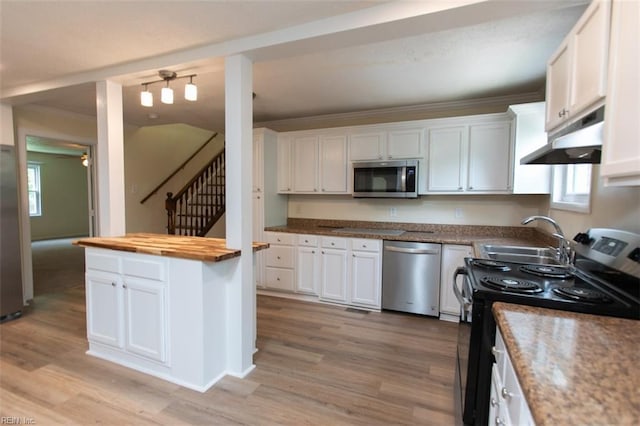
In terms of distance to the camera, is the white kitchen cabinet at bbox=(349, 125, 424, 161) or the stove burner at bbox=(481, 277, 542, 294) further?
the white kitchen cabinet at bbox=(349, 125, 424, 161)

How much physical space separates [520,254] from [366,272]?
1.53 m

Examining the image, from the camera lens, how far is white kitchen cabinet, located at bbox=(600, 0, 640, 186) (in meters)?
1.10

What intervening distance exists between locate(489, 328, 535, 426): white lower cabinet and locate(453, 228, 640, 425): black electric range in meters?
0.10

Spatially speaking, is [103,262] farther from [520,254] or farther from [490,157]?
[490,157]

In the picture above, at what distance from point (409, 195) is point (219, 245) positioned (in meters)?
2.24

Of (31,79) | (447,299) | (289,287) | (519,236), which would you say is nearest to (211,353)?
(289,287)

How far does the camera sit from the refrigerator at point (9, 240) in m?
3.25

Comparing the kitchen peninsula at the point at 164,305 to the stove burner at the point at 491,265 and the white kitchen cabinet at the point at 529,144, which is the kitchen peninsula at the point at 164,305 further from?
the white kitchen cabinet at the point at 529,144

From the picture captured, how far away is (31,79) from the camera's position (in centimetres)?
295

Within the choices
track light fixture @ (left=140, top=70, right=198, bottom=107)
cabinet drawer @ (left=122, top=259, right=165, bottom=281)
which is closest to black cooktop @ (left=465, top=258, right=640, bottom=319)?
cabinet drawer @ (left=122, top=259, right=165, bottom=281)

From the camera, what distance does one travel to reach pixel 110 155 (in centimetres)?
276

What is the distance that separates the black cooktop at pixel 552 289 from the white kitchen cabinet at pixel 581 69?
85 cm

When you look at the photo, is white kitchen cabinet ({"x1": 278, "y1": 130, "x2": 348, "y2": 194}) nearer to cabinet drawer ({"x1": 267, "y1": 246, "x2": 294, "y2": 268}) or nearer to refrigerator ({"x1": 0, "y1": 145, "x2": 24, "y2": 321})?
cabinet drawer ({"x1": 267, "y1": 246, "x2": 294, "y2": 268})

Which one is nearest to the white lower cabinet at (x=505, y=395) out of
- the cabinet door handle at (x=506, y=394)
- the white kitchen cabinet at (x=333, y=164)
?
the cabinet door handle at (x=506, y=394)
